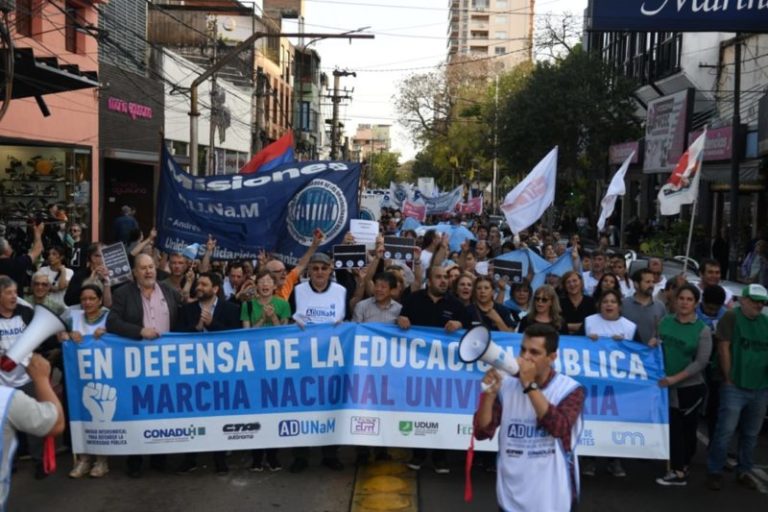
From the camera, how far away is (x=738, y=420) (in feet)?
24.6

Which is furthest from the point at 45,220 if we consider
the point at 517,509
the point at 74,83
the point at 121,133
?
the point at 517,509

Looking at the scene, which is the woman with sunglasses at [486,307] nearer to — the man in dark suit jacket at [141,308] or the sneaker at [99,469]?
the man in dark suit jacket at [141,308]

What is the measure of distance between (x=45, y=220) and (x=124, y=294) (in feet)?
47.4

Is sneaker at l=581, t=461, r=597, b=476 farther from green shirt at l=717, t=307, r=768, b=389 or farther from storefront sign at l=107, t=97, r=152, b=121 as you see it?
storefront sign at l=107, t=97, r=152, b=121

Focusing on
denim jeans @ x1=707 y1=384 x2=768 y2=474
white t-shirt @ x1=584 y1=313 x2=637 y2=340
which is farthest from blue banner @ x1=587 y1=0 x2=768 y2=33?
denim jeans @ x1=707 y1=384 x2=768 y2=474

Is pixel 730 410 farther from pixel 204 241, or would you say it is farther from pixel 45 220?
pixel 45 220

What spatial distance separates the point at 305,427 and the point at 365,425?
465mm

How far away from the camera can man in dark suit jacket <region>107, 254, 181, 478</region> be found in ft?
24.6

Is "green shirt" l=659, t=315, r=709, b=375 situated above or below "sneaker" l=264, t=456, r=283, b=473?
above

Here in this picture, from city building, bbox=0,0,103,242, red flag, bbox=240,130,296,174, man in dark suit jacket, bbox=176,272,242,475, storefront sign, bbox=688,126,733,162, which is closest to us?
man in dark suit jacket, bbox=176,272,242,475

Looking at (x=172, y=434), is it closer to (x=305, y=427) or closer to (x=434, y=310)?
(x=305, y=427)

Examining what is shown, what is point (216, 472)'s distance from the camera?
761 cm

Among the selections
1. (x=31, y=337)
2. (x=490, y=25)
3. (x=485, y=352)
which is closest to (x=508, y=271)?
(x=485, y=352)

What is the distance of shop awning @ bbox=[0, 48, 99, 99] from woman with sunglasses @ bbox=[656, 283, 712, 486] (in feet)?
35.7
